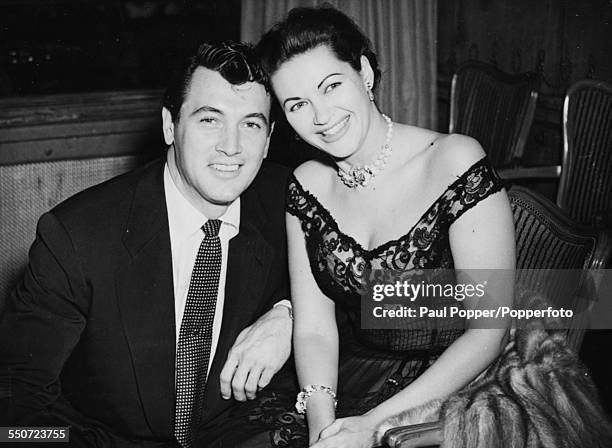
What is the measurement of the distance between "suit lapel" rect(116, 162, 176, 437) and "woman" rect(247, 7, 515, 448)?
1.12 ft

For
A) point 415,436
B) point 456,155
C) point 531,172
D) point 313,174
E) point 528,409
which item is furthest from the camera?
point 531,172

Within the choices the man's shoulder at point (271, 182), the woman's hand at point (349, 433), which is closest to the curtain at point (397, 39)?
the man's shoulder at point (271, 182)

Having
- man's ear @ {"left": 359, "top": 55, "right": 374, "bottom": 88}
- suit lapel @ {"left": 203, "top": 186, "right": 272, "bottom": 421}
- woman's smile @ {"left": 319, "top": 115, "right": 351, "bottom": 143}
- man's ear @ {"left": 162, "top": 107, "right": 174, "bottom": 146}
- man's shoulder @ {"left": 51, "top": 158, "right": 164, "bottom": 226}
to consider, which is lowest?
suit lapel @ {"left": 203, "top": 186, "right": 272, "bottom": 421}

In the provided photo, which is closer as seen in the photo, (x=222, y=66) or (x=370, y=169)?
(x=222, y=66)

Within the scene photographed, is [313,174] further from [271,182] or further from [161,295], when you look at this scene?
[161,295]

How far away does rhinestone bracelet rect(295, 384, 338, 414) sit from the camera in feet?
5.65

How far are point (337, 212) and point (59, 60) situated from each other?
8.93 ft

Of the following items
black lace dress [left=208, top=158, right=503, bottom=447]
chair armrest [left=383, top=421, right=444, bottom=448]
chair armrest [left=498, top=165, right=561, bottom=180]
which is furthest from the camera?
chair armrest [left=498, top=165, right=561, bottom=180]

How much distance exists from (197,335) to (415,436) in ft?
2.43

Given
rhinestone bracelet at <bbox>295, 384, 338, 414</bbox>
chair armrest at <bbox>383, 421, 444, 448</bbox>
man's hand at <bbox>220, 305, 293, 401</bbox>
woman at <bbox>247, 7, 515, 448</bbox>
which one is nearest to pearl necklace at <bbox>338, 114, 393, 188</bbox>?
woman at <bbox>247, 7, 515, 448</bbox>

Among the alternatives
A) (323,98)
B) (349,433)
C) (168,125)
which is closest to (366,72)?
(323,98)

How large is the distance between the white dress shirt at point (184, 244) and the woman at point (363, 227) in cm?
21

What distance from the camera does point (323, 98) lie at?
5.65 feet

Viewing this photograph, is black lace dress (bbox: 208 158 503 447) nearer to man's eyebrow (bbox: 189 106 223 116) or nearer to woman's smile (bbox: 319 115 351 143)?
woman's smile (bbox: 319 115 351 143)
